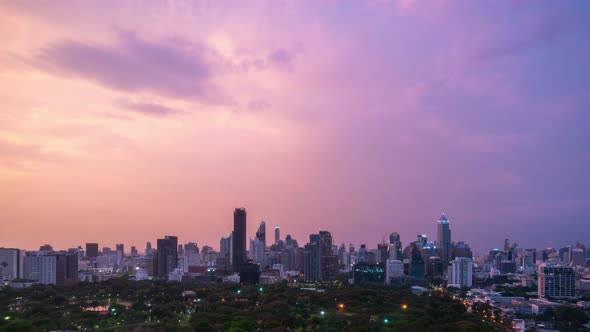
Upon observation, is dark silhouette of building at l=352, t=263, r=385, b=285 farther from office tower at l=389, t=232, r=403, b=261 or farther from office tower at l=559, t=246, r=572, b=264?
office tower at l=559, t=246, r=572, b=264

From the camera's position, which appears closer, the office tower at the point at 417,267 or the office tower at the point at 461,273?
the office tower at the point at 461,273

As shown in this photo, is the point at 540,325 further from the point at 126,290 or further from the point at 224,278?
the point at 224,278

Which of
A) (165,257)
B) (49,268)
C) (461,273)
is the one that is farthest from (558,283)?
(49,268)

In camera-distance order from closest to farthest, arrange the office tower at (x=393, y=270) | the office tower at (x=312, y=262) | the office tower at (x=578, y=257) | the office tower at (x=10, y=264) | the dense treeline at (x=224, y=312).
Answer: the dense treeline at (x=224, y=312) → the office tower at (x=10, y=264) → the office tower at (x=393, y=270) → the office tower at (x=312, y=262) → the office tower at (x=578, y=257)

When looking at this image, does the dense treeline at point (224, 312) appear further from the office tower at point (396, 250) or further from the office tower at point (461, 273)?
the office tower at point (396, 250)

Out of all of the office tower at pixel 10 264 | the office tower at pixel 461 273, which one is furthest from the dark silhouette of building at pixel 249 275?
the office tower at pixel 461 273

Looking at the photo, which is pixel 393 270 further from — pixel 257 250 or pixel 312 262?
pixel 257 250
